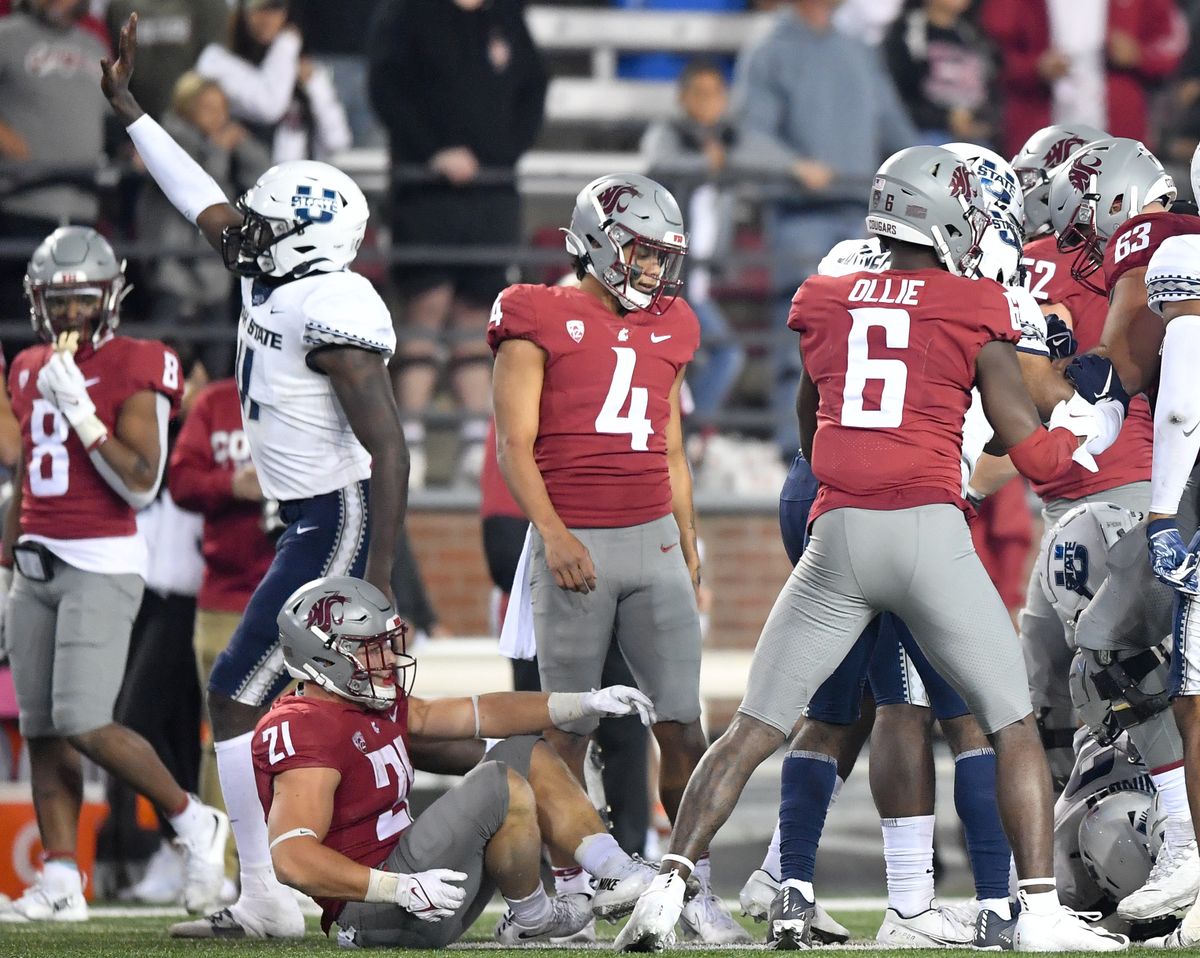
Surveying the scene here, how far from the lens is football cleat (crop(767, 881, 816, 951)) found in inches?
201

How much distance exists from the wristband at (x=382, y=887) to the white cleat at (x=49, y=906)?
179cm

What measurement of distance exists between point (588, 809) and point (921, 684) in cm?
92

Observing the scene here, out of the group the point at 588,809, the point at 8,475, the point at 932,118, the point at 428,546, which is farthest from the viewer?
the point at 932,118

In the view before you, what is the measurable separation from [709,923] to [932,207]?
1.87 m

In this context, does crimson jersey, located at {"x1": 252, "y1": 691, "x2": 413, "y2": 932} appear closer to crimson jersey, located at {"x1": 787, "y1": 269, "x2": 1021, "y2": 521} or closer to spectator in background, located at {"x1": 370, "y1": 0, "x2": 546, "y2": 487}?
crimson jersey, located at {"x1": 787, "y1": 269, "x2": 1021, "y2": 521}

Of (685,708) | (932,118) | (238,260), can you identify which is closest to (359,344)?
(238,260)

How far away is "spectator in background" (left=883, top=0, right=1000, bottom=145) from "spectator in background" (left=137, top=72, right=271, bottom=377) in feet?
11.3

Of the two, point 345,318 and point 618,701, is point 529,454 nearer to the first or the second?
point 345,318

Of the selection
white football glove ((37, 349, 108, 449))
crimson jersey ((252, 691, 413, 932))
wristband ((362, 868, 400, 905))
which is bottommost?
wristband ((362, 868, 400, 905))

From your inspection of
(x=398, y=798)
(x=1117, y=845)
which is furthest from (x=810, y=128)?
(x=398, y=798)

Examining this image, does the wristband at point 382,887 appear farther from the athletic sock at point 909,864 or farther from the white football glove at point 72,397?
the white football glove at point 72,397

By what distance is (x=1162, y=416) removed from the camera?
5082 millimetres

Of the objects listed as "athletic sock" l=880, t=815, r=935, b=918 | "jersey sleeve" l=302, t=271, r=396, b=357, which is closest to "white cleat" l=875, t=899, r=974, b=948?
"athletic sock" l=880, t=815, r=935, b=918

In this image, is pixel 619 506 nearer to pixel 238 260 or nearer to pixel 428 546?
pixel 238 260
